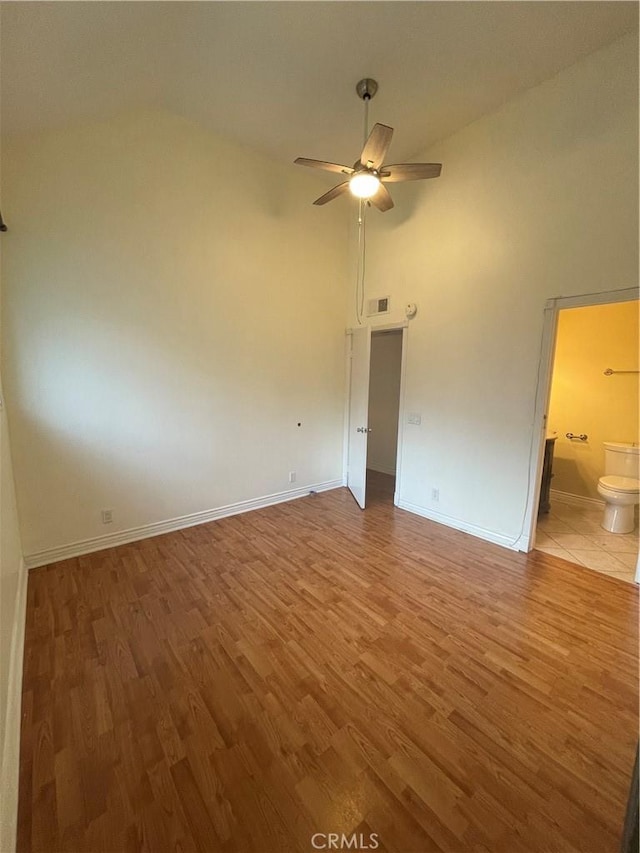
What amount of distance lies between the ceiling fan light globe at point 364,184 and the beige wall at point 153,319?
1534mm

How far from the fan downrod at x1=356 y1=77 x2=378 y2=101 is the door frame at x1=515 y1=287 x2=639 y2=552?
7.05 feet

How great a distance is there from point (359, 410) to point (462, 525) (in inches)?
67.3

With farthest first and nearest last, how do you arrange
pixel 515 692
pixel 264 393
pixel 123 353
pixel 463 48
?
1. pixel 264 393
2. pixel 123 353
3. pixel 463 48
4. pixel 515 692

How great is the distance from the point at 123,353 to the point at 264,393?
1459mm

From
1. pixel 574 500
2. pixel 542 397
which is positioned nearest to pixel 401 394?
pixel 542 397

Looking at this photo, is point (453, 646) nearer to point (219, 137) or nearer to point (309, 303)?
point (309, 303)

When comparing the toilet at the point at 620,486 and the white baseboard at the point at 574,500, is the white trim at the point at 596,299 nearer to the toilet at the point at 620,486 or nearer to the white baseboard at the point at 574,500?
the toilet at the point at 620,486

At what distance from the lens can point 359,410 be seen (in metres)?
4.10

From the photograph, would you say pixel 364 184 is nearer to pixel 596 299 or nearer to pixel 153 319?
pixel 596 299

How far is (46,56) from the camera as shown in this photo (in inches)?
74.3

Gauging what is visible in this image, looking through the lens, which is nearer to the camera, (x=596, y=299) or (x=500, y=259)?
(x=596, y=299)

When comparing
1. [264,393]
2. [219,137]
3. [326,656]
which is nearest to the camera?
[326,656]

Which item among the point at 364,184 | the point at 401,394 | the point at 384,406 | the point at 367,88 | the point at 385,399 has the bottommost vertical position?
the point at 384,406

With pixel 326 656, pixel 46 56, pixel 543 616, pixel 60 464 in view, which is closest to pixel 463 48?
pixel 46 56
